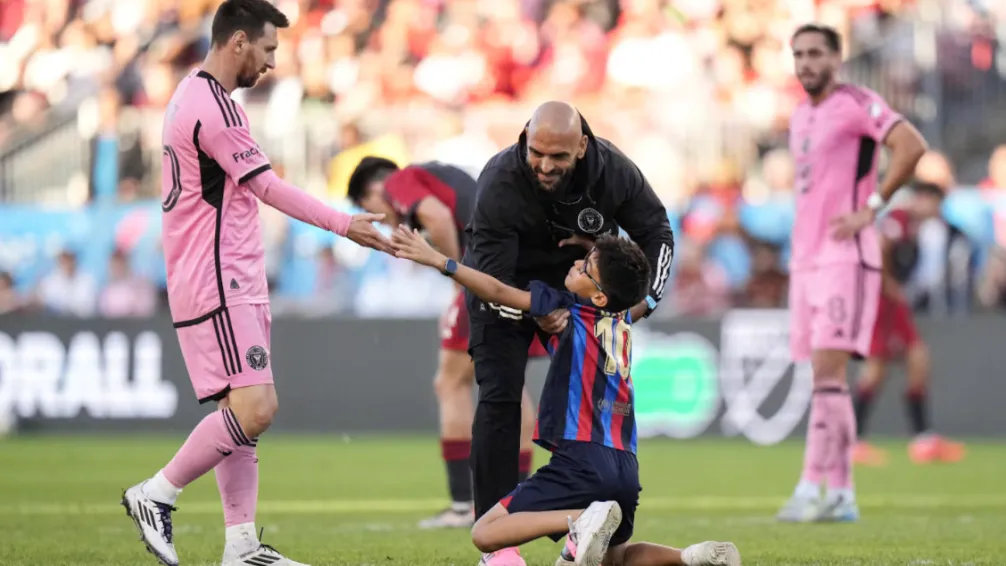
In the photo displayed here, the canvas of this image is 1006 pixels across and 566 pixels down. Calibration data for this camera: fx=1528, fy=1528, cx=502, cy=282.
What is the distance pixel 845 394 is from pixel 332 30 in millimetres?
12457

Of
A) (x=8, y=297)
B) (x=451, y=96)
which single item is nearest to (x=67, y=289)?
(x=8, y=297)

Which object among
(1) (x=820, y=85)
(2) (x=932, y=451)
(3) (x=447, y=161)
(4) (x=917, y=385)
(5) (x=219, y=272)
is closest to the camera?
(5) (x=219, y=272)

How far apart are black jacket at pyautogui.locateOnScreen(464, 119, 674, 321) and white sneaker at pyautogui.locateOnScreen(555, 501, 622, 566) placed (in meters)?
1.20

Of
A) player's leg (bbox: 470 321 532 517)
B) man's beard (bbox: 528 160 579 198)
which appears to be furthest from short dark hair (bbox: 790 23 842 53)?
player's leg (bbox: 470 321 532 517)

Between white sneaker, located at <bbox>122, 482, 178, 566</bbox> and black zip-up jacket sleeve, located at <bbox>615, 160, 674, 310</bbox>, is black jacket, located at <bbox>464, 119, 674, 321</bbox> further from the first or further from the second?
white sneaker, located at <bbox>122, 482, 178, 566</bbox>

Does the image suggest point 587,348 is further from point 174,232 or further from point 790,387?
point 790,387

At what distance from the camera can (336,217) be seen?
19.7 feet

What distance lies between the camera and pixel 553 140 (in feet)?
19.2

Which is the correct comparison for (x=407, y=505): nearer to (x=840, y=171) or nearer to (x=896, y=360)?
(x=840, y=171)

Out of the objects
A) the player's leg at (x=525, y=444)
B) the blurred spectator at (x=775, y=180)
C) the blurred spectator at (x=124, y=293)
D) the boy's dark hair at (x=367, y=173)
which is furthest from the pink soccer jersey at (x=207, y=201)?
the blurred spectator at (x=775, y=180)

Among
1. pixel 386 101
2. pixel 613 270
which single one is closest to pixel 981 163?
pixel 386 101

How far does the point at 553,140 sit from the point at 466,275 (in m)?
0.62

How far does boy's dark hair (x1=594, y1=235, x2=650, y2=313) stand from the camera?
5852mm

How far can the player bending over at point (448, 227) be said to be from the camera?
855 centimetres
